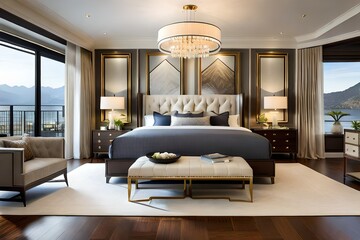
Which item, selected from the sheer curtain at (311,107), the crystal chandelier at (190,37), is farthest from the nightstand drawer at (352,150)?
the crystal chandelier at (190,37)

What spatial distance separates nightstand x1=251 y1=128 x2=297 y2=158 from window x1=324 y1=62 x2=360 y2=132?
1731 mm

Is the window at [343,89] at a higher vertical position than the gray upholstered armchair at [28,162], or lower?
higher

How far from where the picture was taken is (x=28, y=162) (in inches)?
138

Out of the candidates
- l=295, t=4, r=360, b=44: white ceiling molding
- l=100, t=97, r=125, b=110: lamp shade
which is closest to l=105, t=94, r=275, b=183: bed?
l=100, t=97, r=125, b=110: lamp shade

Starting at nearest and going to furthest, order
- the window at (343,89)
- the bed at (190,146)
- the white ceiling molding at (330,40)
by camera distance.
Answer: the bed at (190,146) < the white ceiling molding at (330,40) < the window at (343,89)

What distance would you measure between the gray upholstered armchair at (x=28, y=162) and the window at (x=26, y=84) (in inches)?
94.2

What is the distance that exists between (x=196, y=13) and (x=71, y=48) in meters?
3.18

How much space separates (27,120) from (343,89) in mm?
8521

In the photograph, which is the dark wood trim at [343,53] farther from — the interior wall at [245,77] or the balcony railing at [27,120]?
the balcony railing at [27,120]

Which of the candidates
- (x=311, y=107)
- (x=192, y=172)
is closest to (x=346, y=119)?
(x=311, y=107)

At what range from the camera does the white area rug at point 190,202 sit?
2912 millimetres

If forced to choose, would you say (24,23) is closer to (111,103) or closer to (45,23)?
(45,23)

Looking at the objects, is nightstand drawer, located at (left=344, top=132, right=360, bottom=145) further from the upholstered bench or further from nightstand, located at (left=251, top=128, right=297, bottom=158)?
the upholstered bench

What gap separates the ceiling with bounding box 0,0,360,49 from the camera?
4285mm
